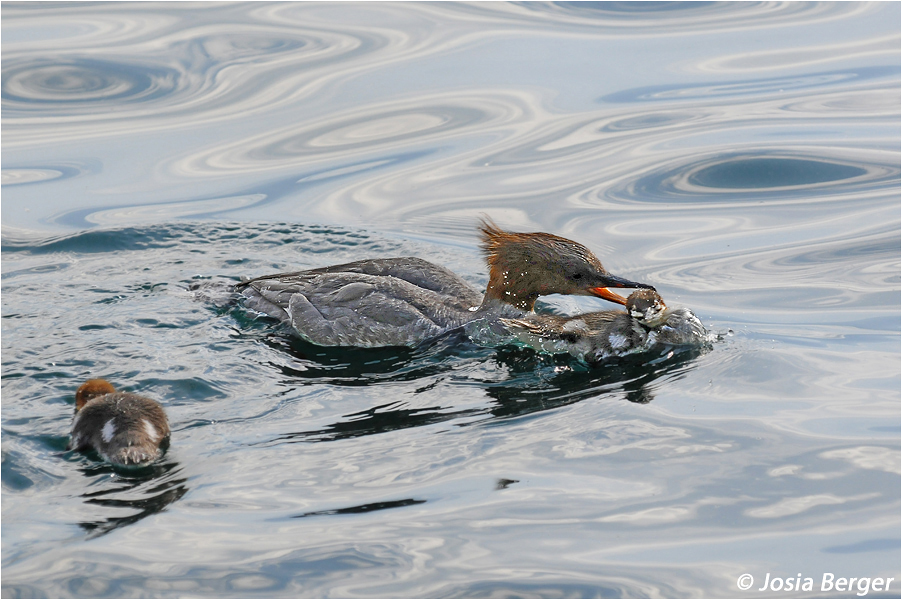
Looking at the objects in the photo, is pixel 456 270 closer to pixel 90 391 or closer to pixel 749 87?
pixel 90 391

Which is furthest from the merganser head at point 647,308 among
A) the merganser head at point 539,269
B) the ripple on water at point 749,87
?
the ripple on water at point 749,87

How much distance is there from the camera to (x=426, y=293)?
29.1 ft

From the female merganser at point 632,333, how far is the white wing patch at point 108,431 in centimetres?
340

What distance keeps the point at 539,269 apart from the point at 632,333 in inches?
39.2

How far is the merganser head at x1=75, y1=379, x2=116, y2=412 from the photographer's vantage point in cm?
699

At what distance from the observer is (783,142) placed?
12.6 meters

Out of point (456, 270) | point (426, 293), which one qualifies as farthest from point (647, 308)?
point (456, 270)

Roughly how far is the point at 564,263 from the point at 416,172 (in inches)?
177

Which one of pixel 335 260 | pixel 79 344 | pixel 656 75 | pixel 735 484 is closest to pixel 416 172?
pixel 335 260

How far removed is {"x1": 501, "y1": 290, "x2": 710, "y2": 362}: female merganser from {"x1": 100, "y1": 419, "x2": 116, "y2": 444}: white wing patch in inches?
134

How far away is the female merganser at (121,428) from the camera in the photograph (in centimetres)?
612

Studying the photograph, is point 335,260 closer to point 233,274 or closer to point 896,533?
point 233,274

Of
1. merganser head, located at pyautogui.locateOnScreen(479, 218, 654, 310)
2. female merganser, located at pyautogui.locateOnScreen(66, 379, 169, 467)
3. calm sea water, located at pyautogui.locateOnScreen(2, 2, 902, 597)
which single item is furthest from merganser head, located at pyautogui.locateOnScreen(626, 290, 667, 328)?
female merganser, located at pyautogui.locateOnScreen(66, 379, 169, 467)

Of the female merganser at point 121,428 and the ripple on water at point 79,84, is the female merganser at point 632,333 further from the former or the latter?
the ripple on water at point 79,84
